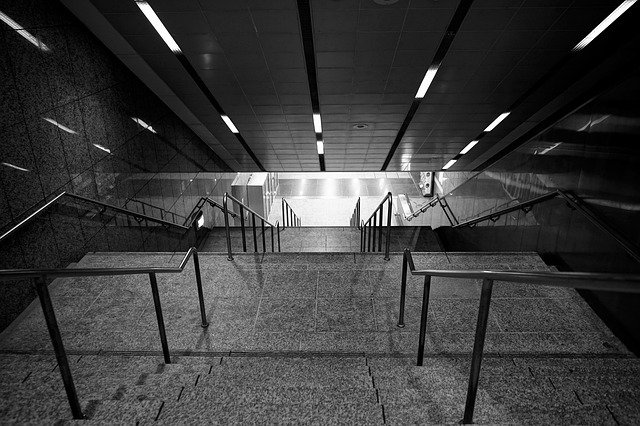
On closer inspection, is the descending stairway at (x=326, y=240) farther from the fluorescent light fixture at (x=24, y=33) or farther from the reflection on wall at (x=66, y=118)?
the fluorescent light fixture at (x=24, y=33)

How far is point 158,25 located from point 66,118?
1.74 m

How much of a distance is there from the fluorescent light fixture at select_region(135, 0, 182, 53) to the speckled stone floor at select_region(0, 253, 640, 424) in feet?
10.6

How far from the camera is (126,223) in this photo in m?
5.06

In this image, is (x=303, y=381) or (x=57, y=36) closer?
(x=303, y=381)

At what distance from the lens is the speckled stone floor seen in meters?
1.77

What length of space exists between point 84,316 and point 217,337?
1.22 metres

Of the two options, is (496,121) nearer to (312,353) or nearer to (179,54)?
(179,54)

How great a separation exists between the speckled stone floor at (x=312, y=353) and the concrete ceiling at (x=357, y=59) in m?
3.06

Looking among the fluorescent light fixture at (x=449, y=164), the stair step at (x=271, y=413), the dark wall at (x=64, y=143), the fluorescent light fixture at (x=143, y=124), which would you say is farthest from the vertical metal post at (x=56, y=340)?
the fluorescent light fixture at (x=449, y=164)

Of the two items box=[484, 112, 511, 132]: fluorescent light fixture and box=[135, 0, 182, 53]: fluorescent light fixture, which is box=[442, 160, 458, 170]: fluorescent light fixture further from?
box=[135, 0, 182, 53]: fluorescent light fixture

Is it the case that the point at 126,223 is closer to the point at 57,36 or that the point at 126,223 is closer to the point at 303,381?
the point at 57,36

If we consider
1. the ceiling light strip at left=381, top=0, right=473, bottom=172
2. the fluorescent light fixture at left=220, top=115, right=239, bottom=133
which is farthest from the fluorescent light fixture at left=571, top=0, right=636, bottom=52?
the fluorescent light fixture at left=220, top=115, right=239, bottom=133

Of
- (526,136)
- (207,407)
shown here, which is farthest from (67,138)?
(526,136)

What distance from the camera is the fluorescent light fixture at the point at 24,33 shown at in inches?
119
